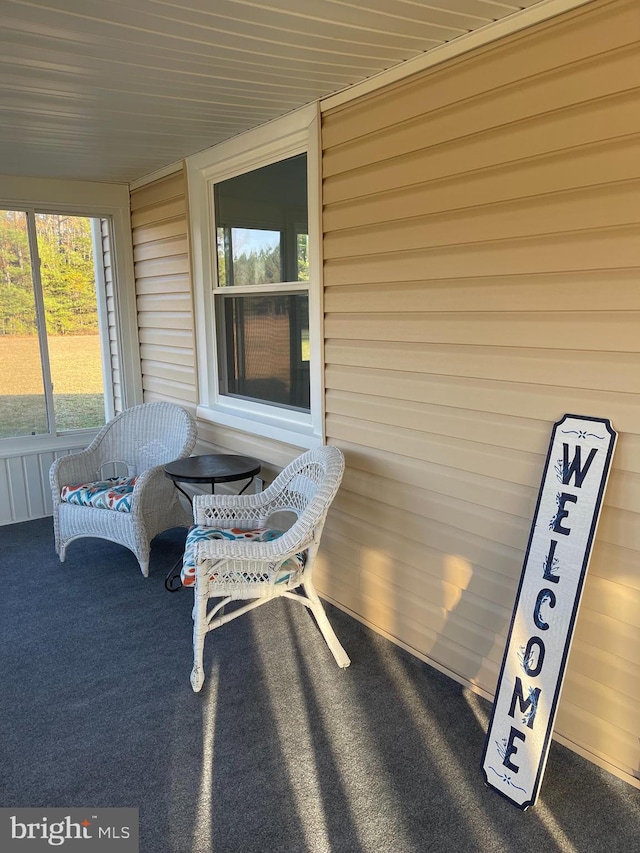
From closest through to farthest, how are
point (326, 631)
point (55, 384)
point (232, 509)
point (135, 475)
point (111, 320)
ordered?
point (326, 631) → point (232, 509) → point (135, 475) → point (55, 384) → point (111, 320)

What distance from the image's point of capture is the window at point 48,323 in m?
4.12

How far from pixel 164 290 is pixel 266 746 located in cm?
300

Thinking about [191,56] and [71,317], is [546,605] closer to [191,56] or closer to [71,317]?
[191,56]

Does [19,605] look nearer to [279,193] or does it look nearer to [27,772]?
[27,772]

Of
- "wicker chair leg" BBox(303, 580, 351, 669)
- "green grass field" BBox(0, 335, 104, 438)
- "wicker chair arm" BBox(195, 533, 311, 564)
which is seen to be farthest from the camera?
"green grass field" BBox(0, 335, 104, 438)

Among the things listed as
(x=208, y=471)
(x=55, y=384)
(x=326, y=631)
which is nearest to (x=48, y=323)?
(x=55, y=384)

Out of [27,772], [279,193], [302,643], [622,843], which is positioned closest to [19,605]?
[27,772]

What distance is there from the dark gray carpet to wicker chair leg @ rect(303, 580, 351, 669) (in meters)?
0.04

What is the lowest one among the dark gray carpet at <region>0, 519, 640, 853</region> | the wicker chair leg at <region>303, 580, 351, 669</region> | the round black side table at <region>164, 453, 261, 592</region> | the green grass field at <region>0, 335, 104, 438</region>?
the dark gray carpet at <region>0, 519, 640, 853</region>

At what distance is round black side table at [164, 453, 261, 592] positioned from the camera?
2973 mm

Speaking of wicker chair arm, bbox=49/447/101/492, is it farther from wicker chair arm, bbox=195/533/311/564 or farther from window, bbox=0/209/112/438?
wicker chair arm, bbox=195/533/311/564

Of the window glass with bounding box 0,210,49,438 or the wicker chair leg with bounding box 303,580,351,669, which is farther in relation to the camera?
the window glass with bounding box 0,210,49,438

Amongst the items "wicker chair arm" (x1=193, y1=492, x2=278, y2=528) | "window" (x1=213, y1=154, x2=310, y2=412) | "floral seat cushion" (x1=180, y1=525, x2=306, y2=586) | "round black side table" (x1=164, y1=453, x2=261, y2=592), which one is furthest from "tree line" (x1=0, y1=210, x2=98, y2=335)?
"floral seat cushion" (x1=180, y1=525, x2=306, y2=586)

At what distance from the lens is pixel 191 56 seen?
2.13 meters
